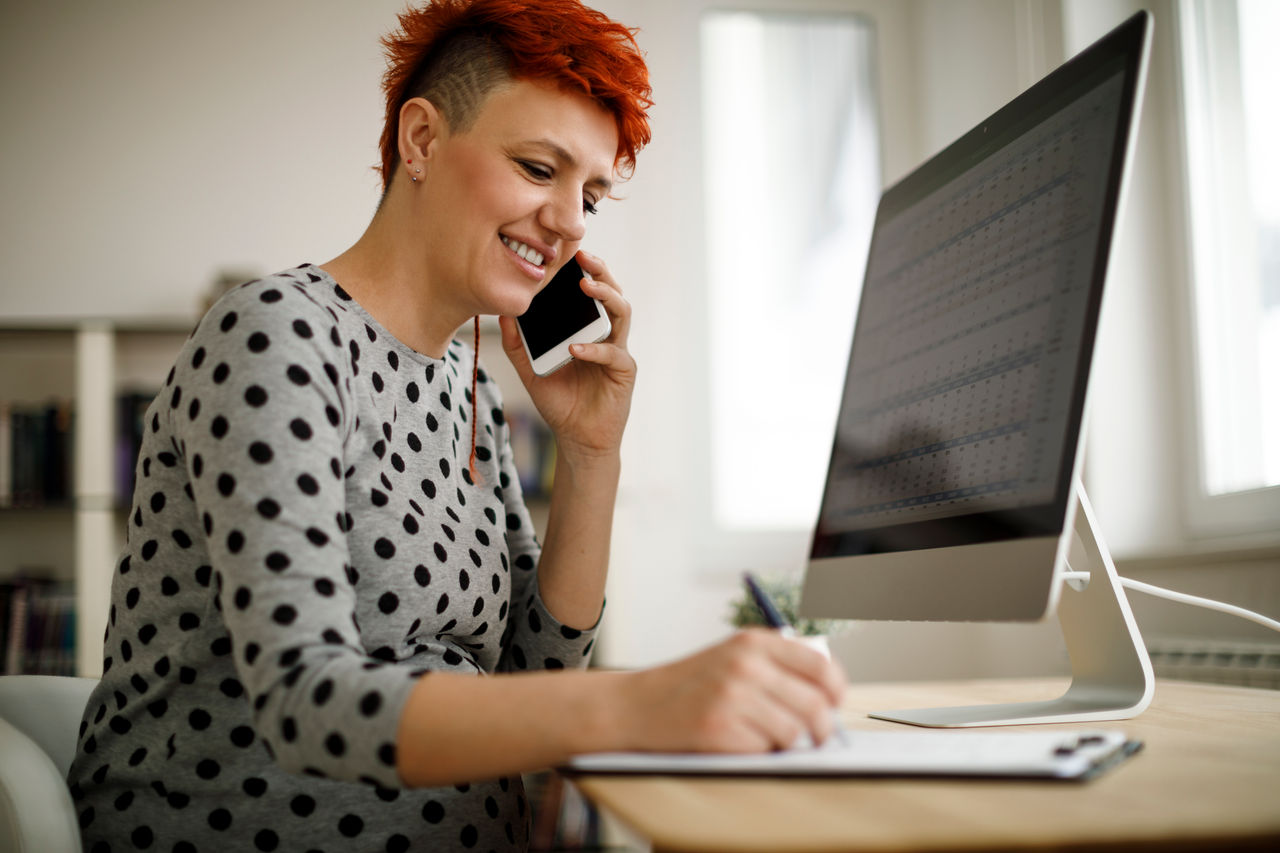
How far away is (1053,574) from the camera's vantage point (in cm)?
73

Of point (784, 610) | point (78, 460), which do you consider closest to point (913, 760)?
point (784, 610)

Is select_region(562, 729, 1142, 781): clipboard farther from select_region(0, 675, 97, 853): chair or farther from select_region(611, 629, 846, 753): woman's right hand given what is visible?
select_region(0, 675, 97, 853): chair

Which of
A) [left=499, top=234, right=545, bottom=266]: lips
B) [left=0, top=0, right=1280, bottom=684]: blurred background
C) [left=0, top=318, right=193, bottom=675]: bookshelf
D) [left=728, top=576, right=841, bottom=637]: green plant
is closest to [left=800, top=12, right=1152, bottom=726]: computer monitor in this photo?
[left=499, top=234, right=545, bottom=266]: lips

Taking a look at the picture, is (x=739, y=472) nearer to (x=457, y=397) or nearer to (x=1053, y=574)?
(x=457, y=397)

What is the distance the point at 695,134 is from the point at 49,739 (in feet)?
8.93

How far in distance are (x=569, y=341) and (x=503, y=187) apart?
0.22 metres

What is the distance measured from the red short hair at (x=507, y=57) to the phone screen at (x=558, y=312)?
156 millimetres

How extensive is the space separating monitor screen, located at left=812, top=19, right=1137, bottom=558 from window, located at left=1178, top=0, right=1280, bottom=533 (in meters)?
1.13

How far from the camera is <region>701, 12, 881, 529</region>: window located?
3.24 meters

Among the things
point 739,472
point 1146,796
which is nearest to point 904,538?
point 1146,796

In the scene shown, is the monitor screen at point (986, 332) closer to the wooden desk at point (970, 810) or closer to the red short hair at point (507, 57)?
the wooden desk at point (970, 810)

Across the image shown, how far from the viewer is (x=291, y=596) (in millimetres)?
665

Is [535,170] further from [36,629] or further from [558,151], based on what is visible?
[36,629]

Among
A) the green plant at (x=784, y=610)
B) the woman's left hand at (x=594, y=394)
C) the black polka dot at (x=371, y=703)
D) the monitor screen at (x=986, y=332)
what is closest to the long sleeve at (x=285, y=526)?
the black polka dot at (x=371, y=703)
